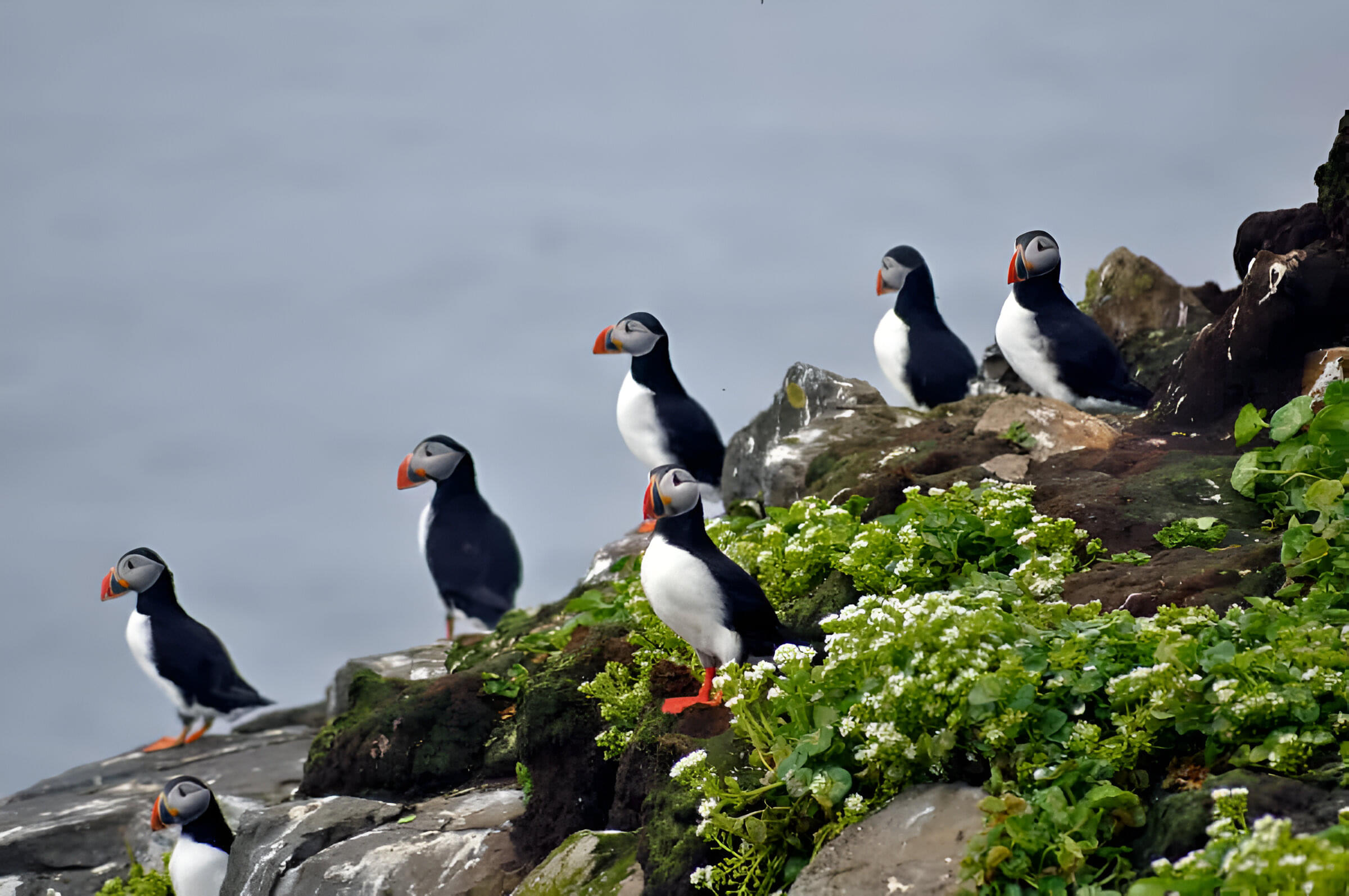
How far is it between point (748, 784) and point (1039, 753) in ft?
3.76

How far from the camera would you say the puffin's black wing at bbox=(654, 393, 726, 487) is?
31.4 ft

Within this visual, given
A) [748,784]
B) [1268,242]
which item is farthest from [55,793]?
[1268,242]

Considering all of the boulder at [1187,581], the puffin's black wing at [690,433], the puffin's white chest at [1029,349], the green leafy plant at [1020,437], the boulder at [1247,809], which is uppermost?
the puffin's black wing at [690,433]

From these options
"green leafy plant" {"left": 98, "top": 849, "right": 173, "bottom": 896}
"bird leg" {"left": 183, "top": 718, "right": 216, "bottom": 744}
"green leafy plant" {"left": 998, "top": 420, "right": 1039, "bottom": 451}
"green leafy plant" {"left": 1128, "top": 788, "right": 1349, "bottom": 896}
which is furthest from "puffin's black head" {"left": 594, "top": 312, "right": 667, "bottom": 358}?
"green leafy plant" {"left": 1128, "top": 788, "right": 1349, "bottom": 896}

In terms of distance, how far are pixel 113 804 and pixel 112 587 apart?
1994 millimetres

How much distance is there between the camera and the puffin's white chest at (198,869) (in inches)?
319

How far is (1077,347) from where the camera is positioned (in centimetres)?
928

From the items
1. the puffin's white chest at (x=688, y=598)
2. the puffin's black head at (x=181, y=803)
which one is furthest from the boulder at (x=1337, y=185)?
the puffin's black head at (x=181, y=803)

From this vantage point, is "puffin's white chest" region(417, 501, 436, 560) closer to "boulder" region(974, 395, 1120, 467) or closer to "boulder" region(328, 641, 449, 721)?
"boulder" region(328, 641, 449, 721)

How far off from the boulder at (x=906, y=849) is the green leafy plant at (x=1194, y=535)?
2438 millimetres

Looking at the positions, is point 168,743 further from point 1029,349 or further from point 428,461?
point 1029,349

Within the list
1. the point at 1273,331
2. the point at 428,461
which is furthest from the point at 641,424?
the point at 1273,331

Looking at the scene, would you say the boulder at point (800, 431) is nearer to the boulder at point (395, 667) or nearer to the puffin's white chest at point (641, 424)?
the puffin's white chest at point (641, 424)

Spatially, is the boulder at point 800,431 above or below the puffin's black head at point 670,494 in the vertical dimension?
above
